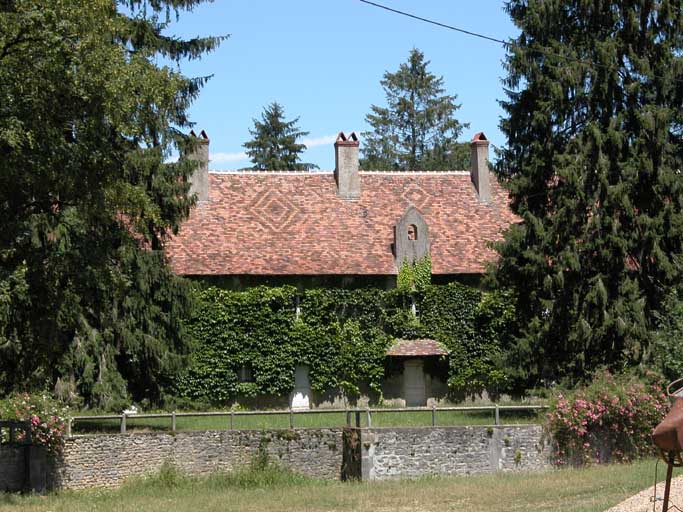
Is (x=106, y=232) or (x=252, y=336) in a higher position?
(x=106, y=232)

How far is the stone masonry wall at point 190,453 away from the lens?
24000mm

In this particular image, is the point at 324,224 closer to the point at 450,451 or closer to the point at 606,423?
the point at 450,451

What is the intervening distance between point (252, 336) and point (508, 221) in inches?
424

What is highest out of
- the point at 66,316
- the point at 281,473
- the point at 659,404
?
the point at 66,316

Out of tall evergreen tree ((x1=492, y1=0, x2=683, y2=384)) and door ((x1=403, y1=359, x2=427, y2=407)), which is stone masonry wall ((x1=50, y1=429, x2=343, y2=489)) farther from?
door ((x1=403, y1=359, x2=427, y2=407))

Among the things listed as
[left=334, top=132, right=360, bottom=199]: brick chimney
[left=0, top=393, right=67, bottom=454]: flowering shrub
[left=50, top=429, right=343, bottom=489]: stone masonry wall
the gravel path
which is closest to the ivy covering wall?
[left=334, top=132, right=360, bottom=199]: brick chimney

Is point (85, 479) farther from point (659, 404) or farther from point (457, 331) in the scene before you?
point (457, 331)

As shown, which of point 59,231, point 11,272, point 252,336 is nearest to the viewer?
point 11,272

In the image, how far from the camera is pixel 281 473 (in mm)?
24859

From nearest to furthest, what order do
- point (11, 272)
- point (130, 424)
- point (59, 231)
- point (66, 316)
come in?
point (11, 272), point (66, 316), point (59, 231), point (130, 424)

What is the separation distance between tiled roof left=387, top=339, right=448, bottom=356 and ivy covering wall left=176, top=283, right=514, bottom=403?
1.01 feet

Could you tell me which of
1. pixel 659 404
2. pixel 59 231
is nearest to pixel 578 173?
pixel 659 404

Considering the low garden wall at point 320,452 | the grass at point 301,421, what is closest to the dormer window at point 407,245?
the grass at point 301,421

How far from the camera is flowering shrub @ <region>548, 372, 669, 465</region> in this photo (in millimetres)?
24688
